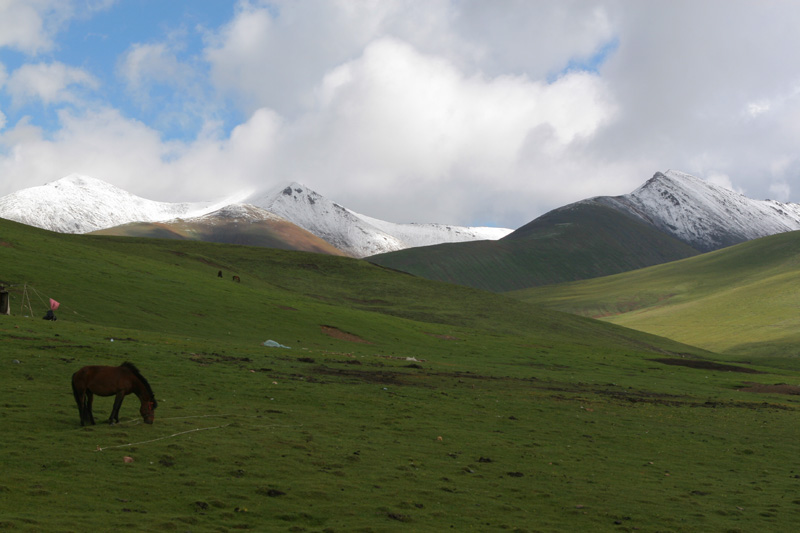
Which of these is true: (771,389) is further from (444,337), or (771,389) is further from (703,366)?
(444,337)

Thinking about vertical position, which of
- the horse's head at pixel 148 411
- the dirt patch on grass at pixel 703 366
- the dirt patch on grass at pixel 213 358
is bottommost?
the dirt patch on grass at pixel 703 366

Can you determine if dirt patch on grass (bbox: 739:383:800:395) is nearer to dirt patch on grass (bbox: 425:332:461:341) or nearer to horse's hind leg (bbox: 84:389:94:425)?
dirt patch on grass (bbox: 425:332:461:341)

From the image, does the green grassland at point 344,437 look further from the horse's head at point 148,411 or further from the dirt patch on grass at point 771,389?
the dirt patch on grass at point 771,389

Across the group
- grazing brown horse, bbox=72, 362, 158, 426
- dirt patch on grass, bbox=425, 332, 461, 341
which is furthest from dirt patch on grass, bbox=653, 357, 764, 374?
grazing brown horse, bbox=72, 362, 158, 426

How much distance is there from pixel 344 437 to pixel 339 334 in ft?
140

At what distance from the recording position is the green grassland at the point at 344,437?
573 inches

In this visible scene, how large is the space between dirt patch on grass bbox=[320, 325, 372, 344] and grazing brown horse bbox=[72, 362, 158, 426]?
43818 millimetres

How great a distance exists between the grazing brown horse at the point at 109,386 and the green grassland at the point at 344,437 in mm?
532

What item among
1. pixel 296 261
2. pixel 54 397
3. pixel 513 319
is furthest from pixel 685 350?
pixel 54 397

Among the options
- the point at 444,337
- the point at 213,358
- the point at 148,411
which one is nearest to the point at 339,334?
the point at 444,337

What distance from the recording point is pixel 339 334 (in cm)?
6450

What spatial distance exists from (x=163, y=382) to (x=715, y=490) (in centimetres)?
2053

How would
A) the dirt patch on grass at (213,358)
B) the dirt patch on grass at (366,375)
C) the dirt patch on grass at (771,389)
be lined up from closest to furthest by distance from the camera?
the dirt patch on grass at (213,358)
the dirt patch on grass at (366,375)
the dirt patch on grass at (771,389)

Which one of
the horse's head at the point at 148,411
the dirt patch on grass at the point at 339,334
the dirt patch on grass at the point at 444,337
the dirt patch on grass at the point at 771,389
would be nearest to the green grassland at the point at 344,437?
the horse's head at the point at 148,411
